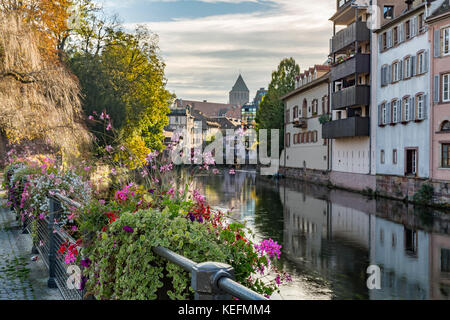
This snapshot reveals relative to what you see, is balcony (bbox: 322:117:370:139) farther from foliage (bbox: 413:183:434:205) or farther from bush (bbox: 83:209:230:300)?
bush (bbox: 83:209:230:300)

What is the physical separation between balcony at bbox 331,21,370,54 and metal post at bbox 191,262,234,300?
3667cm

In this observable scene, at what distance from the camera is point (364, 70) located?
3662cm

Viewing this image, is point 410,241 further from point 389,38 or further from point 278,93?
point 278,93

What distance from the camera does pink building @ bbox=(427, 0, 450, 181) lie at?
26312mm

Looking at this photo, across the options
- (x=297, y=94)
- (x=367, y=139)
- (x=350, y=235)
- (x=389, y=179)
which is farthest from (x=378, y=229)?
(x=297, y=94)

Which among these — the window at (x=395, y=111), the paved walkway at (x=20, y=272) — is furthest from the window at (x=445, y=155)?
the paved walkway at (x=20, y=272)

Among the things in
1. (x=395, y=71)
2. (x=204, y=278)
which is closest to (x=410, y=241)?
(x=204, y=278)

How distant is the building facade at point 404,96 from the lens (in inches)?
1136

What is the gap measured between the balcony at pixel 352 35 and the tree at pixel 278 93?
81.1ft

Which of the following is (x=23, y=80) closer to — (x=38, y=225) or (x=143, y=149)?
(x=38, y=225)

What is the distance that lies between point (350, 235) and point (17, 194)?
10559 millimetres

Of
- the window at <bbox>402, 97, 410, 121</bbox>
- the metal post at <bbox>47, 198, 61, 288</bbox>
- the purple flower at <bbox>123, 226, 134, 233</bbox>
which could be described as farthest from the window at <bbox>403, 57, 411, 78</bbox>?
the purple flower at <bbox>123, 226, 134, 233</bbox>

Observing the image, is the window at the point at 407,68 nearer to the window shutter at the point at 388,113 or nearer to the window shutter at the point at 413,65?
the window shutter at the point at 413,65

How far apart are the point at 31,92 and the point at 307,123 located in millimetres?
39088
